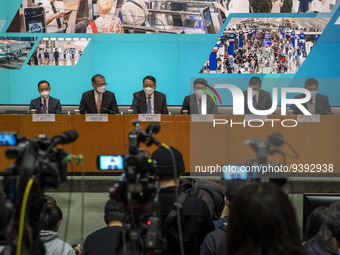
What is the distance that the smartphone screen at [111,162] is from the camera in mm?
2188

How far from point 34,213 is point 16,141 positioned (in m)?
0.28

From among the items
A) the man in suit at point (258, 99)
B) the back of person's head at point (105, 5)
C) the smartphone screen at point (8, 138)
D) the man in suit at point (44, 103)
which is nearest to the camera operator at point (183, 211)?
the smartphone screen at point (8, 138)

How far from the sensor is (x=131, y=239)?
6.09 ft

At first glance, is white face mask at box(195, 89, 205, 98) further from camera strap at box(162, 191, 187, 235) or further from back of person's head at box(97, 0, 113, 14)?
camera strap at box(162, 191, 187, 235)

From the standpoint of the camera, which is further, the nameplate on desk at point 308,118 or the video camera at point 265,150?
the nameplate on desk at point 308,118

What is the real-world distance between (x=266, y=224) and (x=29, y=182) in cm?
84

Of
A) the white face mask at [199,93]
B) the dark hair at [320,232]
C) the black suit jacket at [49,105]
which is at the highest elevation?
the white face mask at [199,93]

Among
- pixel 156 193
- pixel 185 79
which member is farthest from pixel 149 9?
pixel 156 193

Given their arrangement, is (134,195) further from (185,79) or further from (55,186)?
(185,79)

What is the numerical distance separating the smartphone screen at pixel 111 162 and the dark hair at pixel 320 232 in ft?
3.39

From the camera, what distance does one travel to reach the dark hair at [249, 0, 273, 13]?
9.45 meters

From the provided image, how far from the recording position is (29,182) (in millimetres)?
1750

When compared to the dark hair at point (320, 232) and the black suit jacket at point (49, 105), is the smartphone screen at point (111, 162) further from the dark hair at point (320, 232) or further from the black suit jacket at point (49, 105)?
the black suit jacket at point (49, 105)

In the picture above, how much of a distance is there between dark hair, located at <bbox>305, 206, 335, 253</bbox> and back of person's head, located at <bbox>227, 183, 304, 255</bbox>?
95cm
